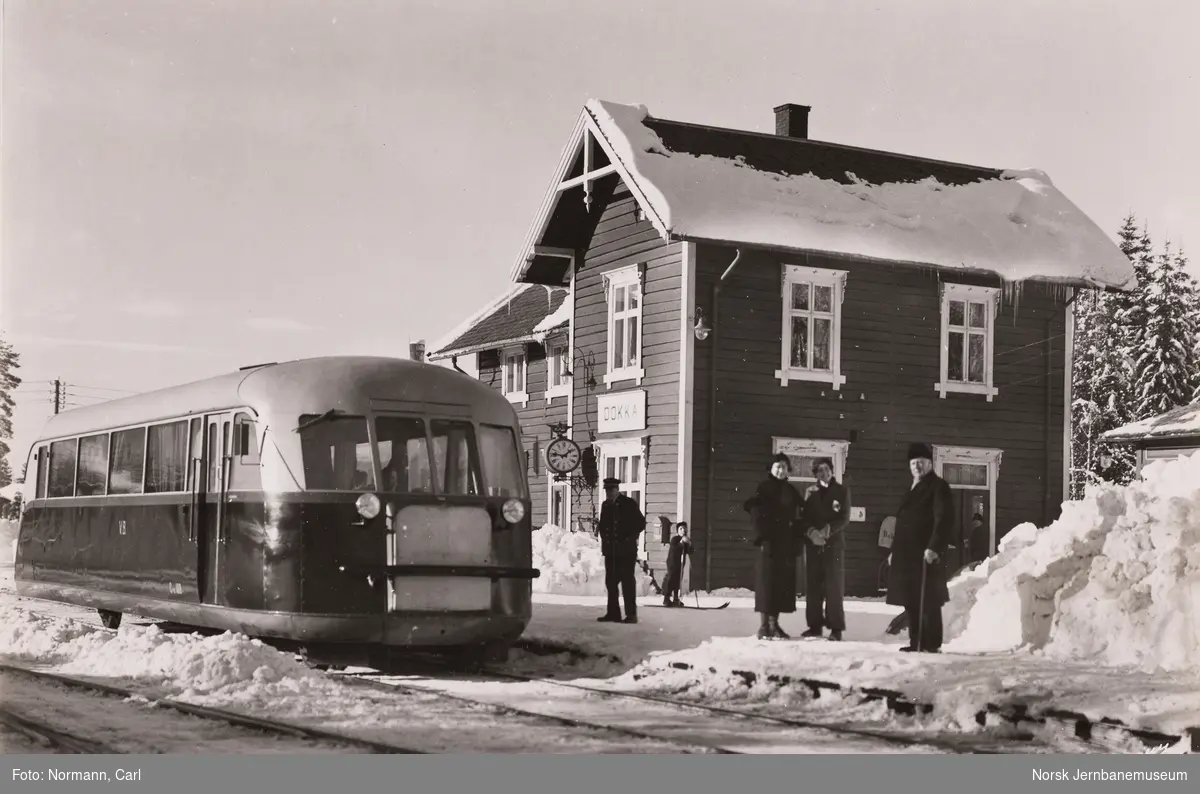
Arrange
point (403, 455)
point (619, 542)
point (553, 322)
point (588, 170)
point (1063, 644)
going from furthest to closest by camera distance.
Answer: point (553, 322) < point (588, 170) < point (619, 542) < point (403, 455) < point (1063, 644)

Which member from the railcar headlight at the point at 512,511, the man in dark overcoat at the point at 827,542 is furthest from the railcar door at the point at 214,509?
the man in dark overcoat at the point at 827,542

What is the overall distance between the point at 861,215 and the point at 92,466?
1092cm

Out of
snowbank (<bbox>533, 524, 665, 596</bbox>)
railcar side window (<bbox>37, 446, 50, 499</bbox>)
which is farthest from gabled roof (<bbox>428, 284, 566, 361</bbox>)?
railcar side window (<bbox>37, 446, 50, 499</bbox>)

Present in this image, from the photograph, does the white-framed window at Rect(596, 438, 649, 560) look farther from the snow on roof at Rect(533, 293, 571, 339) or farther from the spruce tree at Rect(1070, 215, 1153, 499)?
the spruce tree at Rect(1070, 215, 1153, 499)

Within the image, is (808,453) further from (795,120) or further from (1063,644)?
(1063,644)

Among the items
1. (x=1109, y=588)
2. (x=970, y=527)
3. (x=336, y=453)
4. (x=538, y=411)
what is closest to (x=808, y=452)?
(x=970, y=527)

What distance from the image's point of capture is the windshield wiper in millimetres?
12188

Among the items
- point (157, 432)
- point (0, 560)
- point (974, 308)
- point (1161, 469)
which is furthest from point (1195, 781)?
point (0, 560)

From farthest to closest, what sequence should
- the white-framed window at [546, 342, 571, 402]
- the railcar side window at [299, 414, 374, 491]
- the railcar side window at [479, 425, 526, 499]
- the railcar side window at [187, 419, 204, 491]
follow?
the white-framed window at [546, 342, 571, 402], the railcar side window at [187, 419, 204, 491], the railcar side window at [479, 425, 526, 499], the railcar side window at [299, 414, 374, 491]

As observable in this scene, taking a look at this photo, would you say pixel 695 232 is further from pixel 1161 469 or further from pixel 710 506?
pixel 1161 469

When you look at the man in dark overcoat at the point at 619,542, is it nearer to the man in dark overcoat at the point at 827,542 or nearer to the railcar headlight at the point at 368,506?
the man in dark overcoat at the point at 827,542

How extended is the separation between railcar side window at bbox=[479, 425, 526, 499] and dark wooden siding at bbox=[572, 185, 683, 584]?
24.1 feet

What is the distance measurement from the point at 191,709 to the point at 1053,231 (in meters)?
16.4

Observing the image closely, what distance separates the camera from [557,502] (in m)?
26.2
